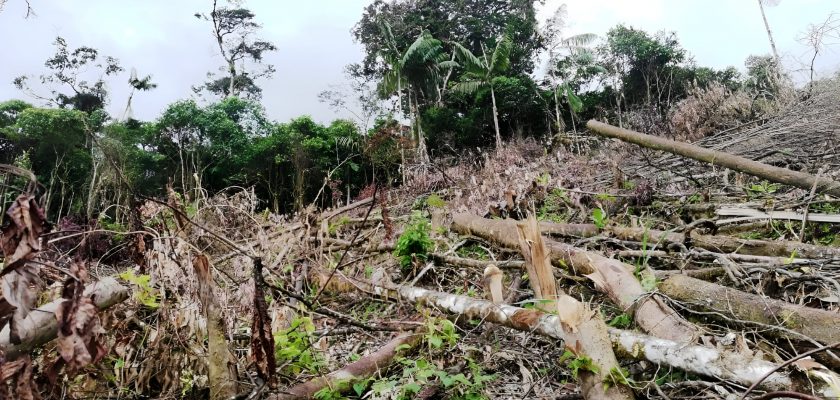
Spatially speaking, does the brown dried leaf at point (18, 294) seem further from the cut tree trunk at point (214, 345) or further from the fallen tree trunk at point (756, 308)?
the fallen tree trunk at point (756, 308)

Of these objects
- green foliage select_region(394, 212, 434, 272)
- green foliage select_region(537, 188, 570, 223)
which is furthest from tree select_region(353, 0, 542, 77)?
green foliage select_region(394, 212, 434, 272)

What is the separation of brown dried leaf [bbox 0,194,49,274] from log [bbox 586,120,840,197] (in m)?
4.71

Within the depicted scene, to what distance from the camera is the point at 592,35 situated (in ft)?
62.0

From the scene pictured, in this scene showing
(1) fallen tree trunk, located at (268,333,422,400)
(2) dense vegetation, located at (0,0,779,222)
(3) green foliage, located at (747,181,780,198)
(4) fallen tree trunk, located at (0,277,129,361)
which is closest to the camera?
(4) fallen tree trunk, located at (0,277,129,361)

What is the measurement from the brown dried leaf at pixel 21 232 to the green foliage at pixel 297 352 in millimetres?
1579

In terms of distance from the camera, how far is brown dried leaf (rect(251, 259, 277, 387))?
6.37ft

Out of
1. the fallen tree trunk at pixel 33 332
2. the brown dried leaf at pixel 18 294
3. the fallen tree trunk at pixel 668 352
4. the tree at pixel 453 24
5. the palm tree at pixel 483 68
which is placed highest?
the tree at pixel 453 24

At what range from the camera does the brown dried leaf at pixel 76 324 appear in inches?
45.8

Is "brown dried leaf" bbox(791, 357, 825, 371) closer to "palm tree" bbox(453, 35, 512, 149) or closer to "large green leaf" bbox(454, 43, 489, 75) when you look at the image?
"palm tree" bbox(453, 35, 512, 149)

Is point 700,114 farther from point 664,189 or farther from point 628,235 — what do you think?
point 628,235

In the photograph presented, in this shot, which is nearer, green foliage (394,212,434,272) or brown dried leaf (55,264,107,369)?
brown dried leaf (55,264,107,369)

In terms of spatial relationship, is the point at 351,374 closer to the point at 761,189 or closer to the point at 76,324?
the point at 76,324

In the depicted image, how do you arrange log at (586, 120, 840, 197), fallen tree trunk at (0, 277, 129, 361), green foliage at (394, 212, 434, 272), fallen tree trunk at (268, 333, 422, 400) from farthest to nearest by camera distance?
green foliage at (394, 212, 434, 272), log at (586, 120, 840, 197), fallen tree trunk at (268, 333, 422, 400), fallen tree trunk at (0, 277, 129, 361)

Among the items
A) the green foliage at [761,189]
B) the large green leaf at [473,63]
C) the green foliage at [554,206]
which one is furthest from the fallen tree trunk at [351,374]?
the large green leaf at [473,63]
